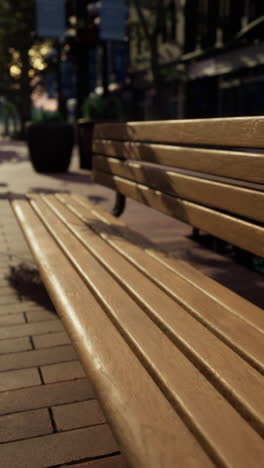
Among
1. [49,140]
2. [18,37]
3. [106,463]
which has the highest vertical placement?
[18,37]

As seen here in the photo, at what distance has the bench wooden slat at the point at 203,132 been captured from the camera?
190cm

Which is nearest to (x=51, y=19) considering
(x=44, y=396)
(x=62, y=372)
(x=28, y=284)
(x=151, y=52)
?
(x=151, y=52)

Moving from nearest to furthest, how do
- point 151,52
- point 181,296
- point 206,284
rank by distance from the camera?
point 181,296, point 206,284, point 151,52

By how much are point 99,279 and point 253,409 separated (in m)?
1.02

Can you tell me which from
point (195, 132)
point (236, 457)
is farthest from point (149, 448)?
point (195, 132)

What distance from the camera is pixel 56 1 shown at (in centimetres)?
1315

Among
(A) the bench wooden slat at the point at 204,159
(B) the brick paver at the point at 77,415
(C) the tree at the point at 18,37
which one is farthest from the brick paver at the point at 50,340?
(C) the tree at the point at 18,37

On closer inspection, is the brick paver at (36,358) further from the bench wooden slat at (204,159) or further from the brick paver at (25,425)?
the bench wooden slat at (204,159)

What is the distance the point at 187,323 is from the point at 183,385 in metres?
0.38

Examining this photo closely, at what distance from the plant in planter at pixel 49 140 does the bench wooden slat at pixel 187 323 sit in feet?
21.1

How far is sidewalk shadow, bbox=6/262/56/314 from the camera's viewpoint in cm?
297

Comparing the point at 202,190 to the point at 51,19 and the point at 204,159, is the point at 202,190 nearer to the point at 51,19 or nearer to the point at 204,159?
the point at 204,159

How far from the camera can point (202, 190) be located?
2.36 metres

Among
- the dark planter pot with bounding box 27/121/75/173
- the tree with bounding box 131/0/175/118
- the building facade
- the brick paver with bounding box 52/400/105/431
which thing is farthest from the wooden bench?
the tree with bounding box 131/0/175/118
